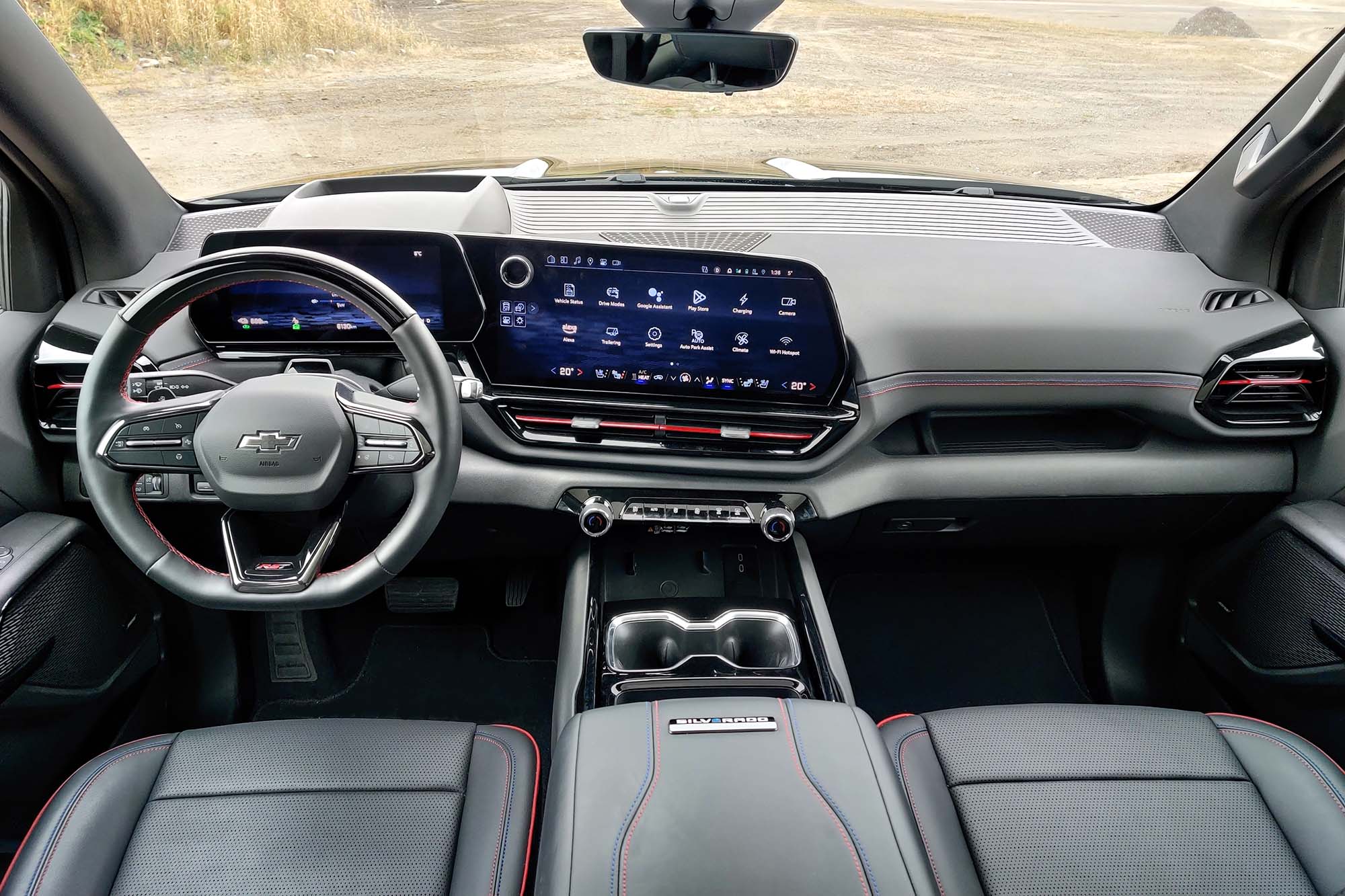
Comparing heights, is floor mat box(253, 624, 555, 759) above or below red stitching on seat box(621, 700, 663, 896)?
below

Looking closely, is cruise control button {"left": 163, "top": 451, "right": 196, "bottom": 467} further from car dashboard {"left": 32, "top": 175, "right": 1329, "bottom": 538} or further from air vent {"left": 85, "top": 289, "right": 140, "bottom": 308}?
air vent {"left": 85, "top": 289, "right": 140, "bottom": 308}

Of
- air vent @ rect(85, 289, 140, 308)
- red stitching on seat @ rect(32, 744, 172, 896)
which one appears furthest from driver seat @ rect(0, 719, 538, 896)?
air vent @ rect(85, 289, 140, 308)

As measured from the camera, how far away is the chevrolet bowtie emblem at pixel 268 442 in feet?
4.97

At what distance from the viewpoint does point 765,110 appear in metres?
2.46

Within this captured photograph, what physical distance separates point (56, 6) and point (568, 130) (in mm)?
1215

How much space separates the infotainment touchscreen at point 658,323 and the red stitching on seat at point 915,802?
784mm

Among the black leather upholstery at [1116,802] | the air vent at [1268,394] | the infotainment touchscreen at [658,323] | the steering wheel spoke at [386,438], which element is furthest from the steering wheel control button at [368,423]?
the air vent at [1268,394]

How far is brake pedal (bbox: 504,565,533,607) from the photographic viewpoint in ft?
9.05

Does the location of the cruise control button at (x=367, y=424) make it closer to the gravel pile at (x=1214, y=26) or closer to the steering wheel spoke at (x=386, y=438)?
the steering wheel spoke at (x=386, y=438)

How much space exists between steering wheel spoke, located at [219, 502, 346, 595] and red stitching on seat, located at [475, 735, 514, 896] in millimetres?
491

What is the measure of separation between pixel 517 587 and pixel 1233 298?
220cm

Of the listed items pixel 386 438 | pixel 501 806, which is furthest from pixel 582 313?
pixel 501 806

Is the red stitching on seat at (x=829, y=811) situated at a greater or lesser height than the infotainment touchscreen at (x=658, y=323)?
lesser

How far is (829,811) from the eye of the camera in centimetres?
134
